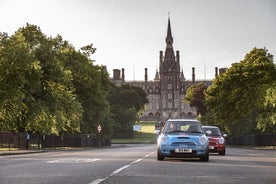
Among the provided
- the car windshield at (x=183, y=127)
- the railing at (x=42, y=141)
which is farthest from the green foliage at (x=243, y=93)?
the car windshield at (x=183, y=127)

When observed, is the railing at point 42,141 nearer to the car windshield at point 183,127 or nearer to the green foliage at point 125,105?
the car windshield at point 183,127

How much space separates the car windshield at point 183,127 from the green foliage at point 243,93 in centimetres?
4284

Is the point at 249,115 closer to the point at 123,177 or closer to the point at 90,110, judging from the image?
the point at 90,110

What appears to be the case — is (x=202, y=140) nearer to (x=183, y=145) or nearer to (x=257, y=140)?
(x=183, y=145)

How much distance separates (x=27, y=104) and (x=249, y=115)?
29.7 m

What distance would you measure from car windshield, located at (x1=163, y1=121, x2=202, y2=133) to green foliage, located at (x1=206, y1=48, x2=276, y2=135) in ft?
141

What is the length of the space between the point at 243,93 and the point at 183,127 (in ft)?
174

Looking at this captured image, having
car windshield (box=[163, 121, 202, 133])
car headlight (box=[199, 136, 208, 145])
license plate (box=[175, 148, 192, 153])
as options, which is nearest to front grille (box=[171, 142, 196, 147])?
license plate (box=[175, 148, 192, 153])

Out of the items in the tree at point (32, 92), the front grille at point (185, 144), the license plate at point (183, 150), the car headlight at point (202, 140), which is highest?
the tree at point (32, 92)

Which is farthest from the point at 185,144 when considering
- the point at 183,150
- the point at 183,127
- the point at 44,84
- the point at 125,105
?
the point at 125,105

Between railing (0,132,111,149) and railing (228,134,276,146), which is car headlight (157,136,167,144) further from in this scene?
railing (228,134,276,146)

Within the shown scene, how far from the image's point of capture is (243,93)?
245 feet

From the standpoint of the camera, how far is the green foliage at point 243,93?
68188mm

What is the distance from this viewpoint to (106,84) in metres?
77.2
